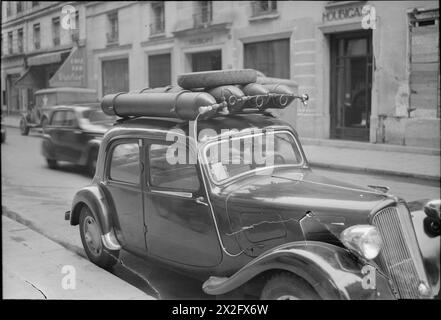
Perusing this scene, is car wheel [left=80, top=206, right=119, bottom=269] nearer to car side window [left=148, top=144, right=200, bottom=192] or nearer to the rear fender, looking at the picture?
the rear fender

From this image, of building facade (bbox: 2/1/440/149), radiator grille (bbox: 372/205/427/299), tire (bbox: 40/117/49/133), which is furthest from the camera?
building facade (bbox: 2/1/440/149)

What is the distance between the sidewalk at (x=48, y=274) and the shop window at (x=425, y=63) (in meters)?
5.83

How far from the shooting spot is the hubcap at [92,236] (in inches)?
136

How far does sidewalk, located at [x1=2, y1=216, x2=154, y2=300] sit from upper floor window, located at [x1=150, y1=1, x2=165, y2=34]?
186cm

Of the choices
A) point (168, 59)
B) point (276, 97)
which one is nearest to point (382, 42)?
point (168, 59)

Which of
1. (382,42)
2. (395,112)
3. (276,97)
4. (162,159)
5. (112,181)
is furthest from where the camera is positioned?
(395,112)

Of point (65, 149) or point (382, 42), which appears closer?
point (65, 149)

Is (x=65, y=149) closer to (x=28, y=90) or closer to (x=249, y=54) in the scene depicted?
(x=28, y=90)

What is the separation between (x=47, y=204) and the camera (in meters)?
4.37

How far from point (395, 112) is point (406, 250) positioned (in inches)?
228

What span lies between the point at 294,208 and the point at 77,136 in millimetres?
1958

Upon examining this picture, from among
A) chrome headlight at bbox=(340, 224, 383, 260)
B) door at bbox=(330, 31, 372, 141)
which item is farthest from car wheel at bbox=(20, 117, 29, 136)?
door at bbox=(330, 31, 372, 141)

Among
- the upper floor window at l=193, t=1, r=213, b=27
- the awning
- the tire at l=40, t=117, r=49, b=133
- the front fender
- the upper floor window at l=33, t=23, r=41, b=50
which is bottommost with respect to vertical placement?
the front fender

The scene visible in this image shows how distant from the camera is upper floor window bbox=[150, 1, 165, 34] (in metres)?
3.96
